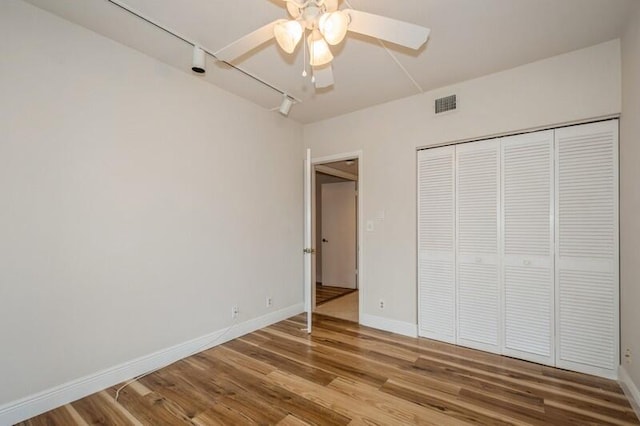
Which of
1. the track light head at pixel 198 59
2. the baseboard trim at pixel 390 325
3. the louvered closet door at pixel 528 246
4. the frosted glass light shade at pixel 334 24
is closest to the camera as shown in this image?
the frosted glass light shade at pixel 334 24

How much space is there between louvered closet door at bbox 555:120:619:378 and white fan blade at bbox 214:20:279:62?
2.58m

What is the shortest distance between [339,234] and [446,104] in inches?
138

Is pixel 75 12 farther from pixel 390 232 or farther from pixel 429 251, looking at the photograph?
pixel 429 251

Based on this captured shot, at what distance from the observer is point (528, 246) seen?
2.69 m

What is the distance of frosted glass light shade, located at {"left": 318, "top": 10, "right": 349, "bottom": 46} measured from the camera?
4.78 feet

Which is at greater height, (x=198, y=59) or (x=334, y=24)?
(x=198, y=59)

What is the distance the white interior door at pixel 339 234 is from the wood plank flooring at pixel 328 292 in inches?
6.0

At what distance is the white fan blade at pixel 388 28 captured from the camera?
147 cm

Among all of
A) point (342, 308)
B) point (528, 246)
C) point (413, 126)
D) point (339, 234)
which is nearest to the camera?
point (528, 246)

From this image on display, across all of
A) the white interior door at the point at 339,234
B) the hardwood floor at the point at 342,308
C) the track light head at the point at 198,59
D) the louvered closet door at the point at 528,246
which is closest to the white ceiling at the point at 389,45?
the track light head at the point at 198,59

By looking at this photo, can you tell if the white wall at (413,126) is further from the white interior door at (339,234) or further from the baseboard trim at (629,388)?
the white interior door at (339,234)

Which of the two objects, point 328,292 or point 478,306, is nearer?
point 478,306

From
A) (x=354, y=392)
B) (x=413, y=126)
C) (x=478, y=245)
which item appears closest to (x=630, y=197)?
(x=478, y=245)

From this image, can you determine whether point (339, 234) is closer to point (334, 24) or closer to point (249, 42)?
point (249, 42)
